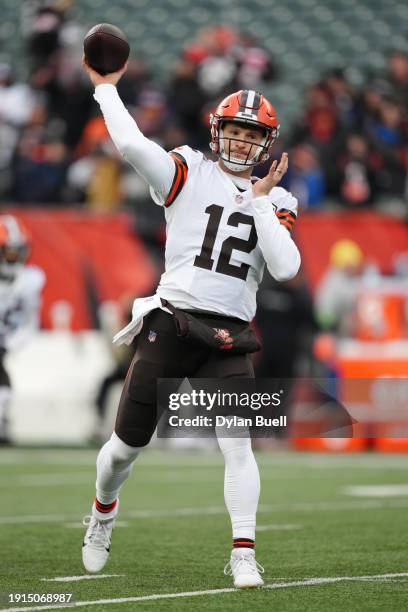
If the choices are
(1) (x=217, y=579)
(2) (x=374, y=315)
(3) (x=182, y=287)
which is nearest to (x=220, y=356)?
(3) (x=182, y=287)

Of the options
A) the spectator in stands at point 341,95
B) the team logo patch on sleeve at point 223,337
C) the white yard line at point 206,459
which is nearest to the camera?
the team logo patch on sleeve at point 223,337

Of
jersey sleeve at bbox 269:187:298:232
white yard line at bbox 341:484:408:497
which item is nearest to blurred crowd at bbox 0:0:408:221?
white yard line at bbox 341:484:408:497

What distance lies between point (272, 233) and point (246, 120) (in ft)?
1.59

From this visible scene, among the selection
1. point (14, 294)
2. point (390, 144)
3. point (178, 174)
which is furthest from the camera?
point (390, 144)

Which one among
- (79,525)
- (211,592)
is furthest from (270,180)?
(79,525)

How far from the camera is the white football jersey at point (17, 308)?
27.8ft

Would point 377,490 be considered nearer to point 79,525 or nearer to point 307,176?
point 79,525

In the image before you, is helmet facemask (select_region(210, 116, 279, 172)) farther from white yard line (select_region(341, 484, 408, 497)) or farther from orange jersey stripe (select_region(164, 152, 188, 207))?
white yard line (select_region(341, 484, 408, 497))

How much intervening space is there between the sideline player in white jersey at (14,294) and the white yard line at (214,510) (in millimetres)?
1358

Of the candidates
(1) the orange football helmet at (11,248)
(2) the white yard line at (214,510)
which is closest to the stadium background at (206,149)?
(1) the orange football helmet at (11,248)

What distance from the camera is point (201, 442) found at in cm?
1254

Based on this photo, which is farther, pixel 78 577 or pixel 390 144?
pixel 390 144

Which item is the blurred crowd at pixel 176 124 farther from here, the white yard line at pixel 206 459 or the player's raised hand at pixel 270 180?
the player's raised hand at pixel 270 180

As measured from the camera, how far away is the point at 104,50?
15.6ft
